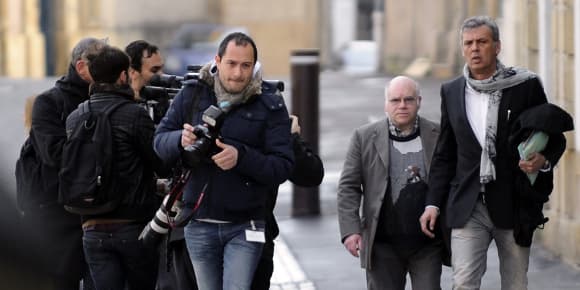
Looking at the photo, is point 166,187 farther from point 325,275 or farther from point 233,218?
point 325,275

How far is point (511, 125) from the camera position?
7.70m

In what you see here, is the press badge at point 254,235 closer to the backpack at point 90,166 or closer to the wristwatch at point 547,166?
the backpack at point 90,166

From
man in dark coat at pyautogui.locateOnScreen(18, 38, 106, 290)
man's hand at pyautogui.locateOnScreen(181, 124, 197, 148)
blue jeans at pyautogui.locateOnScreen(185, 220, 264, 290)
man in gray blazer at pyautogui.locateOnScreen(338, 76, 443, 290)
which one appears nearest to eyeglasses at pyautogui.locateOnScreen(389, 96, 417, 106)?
man in gray blazer at pyautogui.locateOnScreen(338, 76, 443, 290)

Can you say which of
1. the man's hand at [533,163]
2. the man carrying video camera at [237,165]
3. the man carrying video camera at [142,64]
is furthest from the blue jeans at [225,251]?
the man carrying video camera at [142,64]

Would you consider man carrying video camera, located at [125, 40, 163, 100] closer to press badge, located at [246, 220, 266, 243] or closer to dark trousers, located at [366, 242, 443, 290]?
dark trousers, located at [366, 242, 443, 290]

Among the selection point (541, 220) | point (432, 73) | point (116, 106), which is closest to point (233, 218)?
point (116, 106)

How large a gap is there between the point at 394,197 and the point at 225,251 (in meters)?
1.14

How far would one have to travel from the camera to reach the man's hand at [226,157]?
696 cm

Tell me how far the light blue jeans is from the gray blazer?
1.26 ft

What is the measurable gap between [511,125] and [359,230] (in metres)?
1.03

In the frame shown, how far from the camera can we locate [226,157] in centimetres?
698

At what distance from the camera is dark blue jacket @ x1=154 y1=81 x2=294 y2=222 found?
7176mm

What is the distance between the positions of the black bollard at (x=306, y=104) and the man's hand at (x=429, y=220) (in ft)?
20.9

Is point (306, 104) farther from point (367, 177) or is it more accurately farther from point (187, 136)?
point (187, 136)
